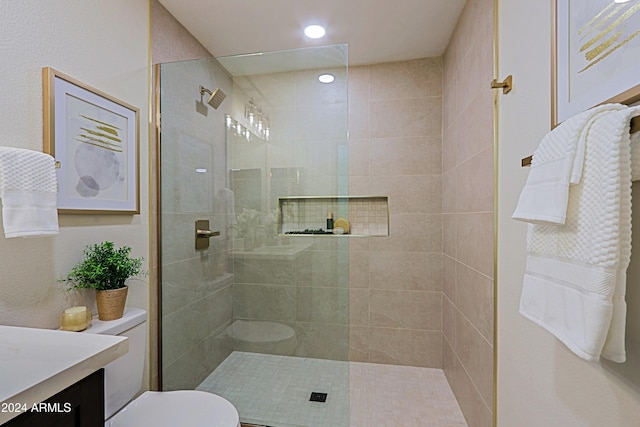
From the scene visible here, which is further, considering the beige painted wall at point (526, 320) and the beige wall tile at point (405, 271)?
the beige wall tile at point (405, 271)

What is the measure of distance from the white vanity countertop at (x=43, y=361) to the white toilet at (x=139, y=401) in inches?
17.0

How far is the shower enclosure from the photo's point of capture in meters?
1.75

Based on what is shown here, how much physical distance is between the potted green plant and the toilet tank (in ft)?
0.19

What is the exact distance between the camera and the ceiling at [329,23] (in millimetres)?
1877

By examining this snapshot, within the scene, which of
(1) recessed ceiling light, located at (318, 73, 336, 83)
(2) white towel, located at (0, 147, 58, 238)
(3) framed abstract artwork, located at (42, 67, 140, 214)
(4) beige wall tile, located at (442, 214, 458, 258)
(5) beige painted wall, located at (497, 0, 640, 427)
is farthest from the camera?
(4) beige wall tile, located at (442, 214, 458, 258)

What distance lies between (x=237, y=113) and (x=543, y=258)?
65.4 inches

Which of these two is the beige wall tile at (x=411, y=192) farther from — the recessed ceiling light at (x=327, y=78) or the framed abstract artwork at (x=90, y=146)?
the framed abstract artwork at (x=90, y=146)

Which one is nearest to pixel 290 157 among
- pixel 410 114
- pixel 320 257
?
pixel 320 257

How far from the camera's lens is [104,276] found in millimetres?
1387

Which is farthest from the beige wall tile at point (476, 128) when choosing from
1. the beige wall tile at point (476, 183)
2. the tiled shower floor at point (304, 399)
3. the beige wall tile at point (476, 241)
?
the tiled shower floor at point (304, 399)

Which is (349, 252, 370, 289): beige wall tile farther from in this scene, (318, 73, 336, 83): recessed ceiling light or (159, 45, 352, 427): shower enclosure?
(318, 73, 336, 83): recessed ceiling light

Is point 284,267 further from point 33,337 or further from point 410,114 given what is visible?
point 410,114

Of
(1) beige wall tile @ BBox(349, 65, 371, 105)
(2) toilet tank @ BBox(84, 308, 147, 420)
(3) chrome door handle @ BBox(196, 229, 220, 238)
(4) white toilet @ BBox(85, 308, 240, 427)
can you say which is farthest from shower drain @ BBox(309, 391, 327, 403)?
(1) beige wall tile @ BBox(349, 65, 371, 105)

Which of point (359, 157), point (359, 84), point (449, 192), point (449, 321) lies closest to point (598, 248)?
point (449, 192)
